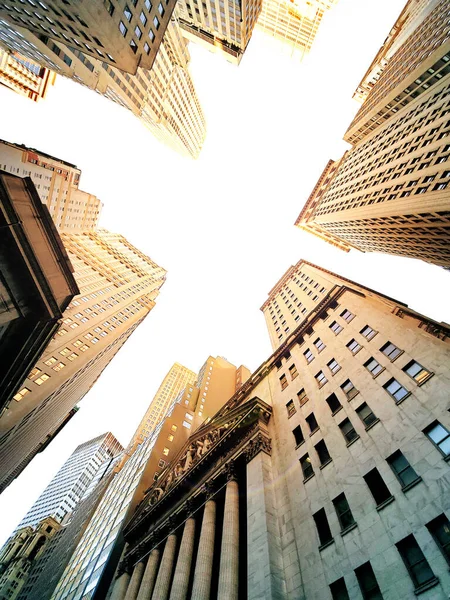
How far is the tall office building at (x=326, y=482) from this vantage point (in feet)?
A: 56.9

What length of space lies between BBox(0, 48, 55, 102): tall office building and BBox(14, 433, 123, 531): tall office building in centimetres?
15026

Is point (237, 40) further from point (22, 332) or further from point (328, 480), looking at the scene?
point (328, 480)

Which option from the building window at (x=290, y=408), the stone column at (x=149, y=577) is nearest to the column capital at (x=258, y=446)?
the building window at (x=290, y=408)

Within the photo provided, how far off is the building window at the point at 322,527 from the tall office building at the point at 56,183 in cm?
4093

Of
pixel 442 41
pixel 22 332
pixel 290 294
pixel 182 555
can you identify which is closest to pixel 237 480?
pixel 182 555

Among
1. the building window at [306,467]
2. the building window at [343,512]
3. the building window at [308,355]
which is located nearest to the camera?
the building window at [343,512]

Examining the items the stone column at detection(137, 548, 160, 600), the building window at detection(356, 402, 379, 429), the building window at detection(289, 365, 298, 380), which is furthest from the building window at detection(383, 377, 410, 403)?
the stone column at detection(137, 548, 160, 600)

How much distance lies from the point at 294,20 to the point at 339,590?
15040cm

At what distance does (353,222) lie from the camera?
233 ft

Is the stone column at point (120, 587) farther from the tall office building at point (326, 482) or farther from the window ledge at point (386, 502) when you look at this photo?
the window ledge at point (386, 502)

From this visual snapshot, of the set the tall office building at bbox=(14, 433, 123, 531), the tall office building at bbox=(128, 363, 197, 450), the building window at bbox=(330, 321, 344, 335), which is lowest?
the tall office building at bbox=(14, 433, 123, 531)

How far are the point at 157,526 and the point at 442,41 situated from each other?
9566 centimetres

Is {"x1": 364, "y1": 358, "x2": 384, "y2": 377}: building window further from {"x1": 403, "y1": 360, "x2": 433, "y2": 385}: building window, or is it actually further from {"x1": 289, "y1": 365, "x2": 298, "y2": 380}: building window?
{"x1": 289, "y1": 365, "x2": 298, "y2": 380}: building window

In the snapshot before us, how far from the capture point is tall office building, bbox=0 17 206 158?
51.7m
